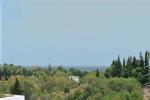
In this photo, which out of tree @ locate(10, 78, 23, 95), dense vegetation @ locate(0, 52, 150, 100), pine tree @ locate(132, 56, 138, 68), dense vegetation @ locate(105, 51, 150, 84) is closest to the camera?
tree @ locate(10, 78, 23, 95)

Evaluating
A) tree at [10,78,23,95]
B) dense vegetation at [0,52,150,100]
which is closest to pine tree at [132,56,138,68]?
dense vegetation at [0,52,150,100]

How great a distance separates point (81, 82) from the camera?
23.5 feet

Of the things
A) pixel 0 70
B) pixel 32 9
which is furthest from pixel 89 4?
pixel 0 70

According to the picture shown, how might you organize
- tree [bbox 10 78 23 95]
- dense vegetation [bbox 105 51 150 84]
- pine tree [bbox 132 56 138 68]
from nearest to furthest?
tree [bbox 10 78 23 95]
dense vegetation [bbox 105 51 150 84]
pine tree [bbox 132 56 138 68]

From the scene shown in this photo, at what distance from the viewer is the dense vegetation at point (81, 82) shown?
247 inches

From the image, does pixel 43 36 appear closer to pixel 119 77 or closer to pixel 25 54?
pixel 25 54

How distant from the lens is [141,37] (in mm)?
7680

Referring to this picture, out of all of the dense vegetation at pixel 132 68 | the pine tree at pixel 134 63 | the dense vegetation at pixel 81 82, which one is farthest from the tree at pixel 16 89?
the pine tree at pixel 134 63

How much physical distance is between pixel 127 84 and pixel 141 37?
1585mm

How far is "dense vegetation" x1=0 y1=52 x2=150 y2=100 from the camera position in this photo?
6276 millimetres

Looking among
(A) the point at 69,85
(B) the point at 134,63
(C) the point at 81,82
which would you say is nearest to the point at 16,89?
(A) the point at 69,85

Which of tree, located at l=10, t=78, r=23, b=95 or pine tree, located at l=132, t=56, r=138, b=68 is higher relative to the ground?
pine tree, located at l=132, t=56, r=138, b=68

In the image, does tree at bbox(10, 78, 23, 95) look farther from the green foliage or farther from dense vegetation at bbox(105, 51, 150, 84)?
dense vegetation at bbox(105, 51, 150, 84)

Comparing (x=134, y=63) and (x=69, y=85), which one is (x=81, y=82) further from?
(x=134, y=63)
